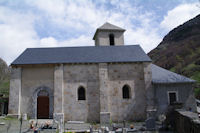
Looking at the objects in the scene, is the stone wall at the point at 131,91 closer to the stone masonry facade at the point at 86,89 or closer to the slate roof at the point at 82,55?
the stone masonry facade at the point at 86,89

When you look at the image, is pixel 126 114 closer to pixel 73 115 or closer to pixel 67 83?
pixel 73 115

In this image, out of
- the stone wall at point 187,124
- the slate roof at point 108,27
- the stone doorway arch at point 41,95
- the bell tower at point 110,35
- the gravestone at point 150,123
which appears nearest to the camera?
the stone wall at point 187,124

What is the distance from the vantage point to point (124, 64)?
19.5 m

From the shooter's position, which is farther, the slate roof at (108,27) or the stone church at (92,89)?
the slate roof at (108,27)

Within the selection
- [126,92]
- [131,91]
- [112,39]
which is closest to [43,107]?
[126,92]

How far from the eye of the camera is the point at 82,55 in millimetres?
20359

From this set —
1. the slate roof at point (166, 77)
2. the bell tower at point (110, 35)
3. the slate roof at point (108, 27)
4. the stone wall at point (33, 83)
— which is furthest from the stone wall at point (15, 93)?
the slate roof at point (166, 77)

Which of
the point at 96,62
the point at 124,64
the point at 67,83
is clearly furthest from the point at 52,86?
the point at 124,64

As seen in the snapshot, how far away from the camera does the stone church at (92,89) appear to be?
1814cm

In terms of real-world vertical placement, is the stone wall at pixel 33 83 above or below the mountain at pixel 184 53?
below

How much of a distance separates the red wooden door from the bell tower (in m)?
11.5

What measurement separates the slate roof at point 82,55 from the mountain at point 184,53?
19.3m

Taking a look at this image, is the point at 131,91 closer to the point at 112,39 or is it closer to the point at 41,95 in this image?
the point at 41,95

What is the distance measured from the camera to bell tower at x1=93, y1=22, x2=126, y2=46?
2619 centimetres
